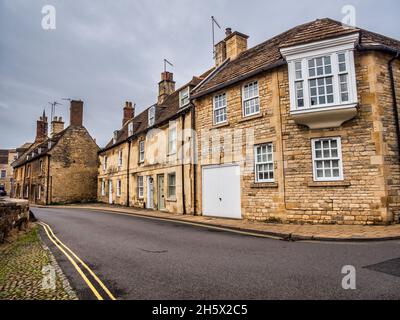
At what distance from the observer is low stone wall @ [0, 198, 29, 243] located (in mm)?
8430

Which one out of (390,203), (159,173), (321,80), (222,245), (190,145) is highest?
(321,80)

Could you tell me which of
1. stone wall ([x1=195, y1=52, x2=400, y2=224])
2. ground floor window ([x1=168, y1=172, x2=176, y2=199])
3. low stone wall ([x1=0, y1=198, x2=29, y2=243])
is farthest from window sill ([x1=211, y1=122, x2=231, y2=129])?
low stone wall ([x1=0, y1=198, x2=29, y2=243])

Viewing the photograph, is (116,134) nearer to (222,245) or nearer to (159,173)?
(159,173)

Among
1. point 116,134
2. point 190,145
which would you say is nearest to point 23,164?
point 116,134

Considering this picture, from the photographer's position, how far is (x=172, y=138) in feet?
62.2

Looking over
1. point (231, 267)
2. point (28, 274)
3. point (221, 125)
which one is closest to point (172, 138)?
point (221, 125)

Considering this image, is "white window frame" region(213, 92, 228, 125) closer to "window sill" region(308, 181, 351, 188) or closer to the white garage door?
the white garage door

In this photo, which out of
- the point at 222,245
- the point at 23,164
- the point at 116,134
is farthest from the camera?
the point at 23,164

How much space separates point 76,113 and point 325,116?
30.6 meters

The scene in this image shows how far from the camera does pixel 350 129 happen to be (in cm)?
1077

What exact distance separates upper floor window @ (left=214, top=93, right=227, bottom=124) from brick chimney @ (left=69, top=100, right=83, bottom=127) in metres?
24.1

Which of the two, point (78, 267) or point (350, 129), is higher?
point (350, 129)

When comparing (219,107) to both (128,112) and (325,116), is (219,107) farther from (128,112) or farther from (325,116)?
(128,112)
